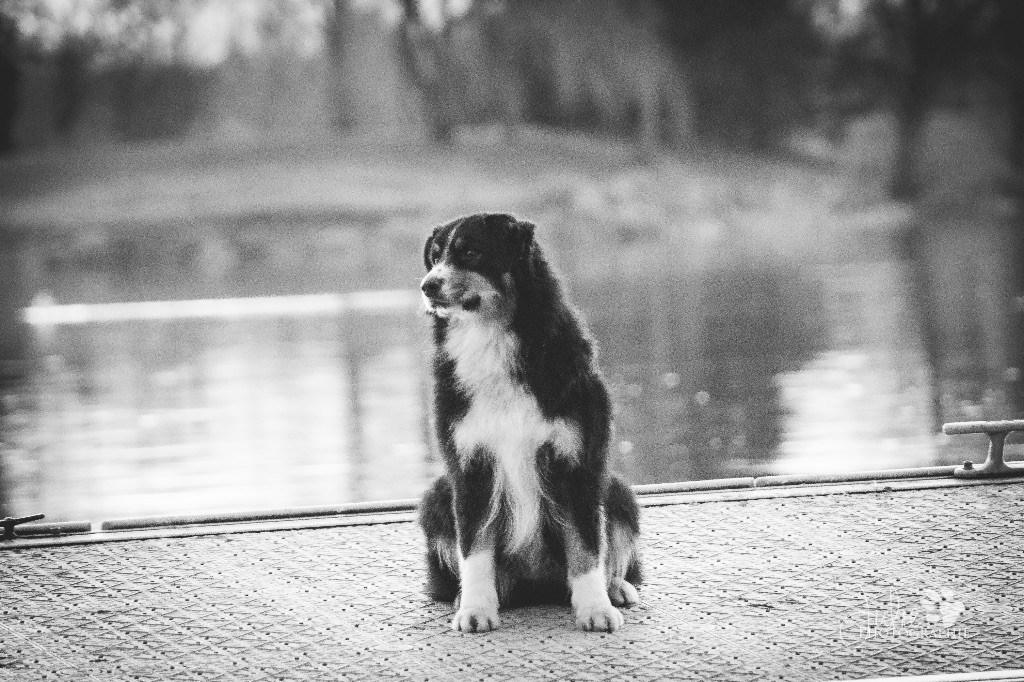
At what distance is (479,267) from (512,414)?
→ 339 millimetres

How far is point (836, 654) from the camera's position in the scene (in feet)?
8.30

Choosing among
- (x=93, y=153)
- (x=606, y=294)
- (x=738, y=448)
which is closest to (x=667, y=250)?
(x=606, y=294)

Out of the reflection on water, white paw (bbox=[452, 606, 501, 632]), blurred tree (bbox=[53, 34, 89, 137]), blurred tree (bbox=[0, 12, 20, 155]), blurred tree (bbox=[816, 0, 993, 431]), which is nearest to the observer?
white paw (bbox=[452, 606, 501, 632])

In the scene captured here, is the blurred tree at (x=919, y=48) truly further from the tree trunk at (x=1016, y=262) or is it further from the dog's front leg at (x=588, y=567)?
the dog's front leg at (x=588, y=567)

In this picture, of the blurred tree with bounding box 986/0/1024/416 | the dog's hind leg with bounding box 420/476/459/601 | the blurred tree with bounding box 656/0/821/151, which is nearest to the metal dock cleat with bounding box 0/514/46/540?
the dog's hind leg with bounding box 420/476/459/601

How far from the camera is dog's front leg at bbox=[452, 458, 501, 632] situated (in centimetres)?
282

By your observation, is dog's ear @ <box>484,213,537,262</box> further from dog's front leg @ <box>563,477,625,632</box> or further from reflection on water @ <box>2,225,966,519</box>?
reflection on water @ <box>2,225,966,519</box>

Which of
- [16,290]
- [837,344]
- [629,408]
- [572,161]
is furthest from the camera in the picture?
[572,161]

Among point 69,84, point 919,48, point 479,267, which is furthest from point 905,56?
point 479,267

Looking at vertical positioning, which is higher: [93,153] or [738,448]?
[93,153]

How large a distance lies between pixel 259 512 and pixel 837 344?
6226mm

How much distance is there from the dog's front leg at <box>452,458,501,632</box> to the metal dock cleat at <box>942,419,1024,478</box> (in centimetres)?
169

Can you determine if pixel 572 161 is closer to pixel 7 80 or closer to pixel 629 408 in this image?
pixel 7 80

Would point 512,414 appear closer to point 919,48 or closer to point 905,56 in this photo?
point 905,56
